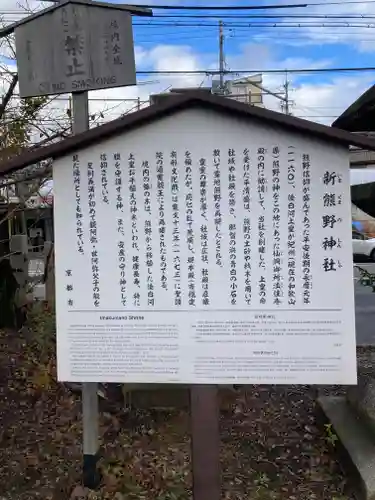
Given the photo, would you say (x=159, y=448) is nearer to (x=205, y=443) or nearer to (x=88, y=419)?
(x=88, y=419)

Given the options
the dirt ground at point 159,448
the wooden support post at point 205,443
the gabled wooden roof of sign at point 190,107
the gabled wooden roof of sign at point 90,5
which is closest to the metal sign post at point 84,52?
the gabled wooden roof of sign at point 90,5

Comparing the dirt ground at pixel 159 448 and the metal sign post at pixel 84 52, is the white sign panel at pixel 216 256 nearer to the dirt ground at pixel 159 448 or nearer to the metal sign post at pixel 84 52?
the metal sign post at pixel 84 52

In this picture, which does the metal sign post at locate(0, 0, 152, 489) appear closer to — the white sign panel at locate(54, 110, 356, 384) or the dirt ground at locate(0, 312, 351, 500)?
the dirt ground at locate(0, 312, 351, 500)

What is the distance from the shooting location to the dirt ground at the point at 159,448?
11.8ft

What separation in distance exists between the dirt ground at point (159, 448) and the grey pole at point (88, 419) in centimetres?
10

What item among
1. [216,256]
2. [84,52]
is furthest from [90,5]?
[216,256]

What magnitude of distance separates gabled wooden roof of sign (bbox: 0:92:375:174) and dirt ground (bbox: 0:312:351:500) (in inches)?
84.9

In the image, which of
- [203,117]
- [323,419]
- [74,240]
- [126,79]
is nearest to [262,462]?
[323,419]

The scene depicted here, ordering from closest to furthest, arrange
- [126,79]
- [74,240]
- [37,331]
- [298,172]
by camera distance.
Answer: [298,172], [74,240], [126,79], [37,331]

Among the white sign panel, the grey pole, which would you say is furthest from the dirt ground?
the white sign panel

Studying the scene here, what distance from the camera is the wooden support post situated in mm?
2828

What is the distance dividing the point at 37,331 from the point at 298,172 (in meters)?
5.05

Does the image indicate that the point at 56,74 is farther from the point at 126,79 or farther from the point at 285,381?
the point at 285,381

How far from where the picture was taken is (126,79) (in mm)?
3510
